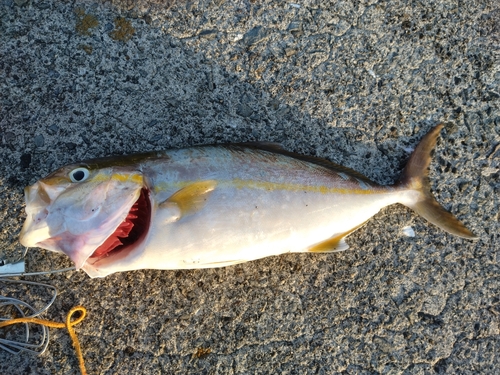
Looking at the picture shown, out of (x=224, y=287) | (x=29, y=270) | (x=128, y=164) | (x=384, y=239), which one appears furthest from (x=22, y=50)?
(x=384, y=239)

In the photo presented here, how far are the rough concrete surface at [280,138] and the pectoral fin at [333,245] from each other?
20cm

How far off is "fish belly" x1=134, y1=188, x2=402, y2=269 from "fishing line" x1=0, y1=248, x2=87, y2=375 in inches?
28.4

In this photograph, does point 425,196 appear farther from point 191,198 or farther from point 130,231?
point 130,231

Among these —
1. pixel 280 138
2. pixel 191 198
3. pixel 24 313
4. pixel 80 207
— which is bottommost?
pixel 24 313

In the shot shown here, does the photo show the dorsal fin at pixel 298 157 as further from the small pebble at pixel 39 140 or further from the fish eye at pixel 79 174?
the small pebble at pixel 39 140

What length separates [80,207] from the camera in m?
1.80

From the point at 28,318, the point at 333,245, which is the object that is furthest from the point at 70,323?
the point at 333,245

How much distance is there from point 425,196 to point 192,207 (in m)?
1.46

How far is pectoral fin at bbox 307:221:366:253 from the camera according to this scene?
Answer: 2258 millimetres

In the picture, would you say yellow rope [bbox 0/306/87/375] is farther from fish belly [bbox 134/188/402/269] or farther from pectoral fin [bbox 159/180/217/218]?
pectoral fin [bbox 159/180/217/218]

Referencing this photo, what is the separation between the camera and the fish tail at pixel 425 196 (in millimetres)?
2404

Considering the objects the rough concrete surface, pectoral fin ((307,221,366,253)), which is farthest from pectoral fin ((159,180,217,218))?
pectoral fin ((307,221,366,253))

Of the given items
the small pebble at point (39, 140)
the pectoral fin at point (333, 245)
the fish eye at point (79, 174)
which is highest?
the fish eye at point (79, 174)

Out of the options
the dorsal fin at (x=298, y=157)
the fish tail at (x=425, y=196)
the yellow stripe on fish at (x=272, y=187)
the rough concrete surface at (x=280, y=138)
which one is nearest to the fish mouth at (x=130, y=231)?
the yellow stripe on fish at (x=272, y=187)
